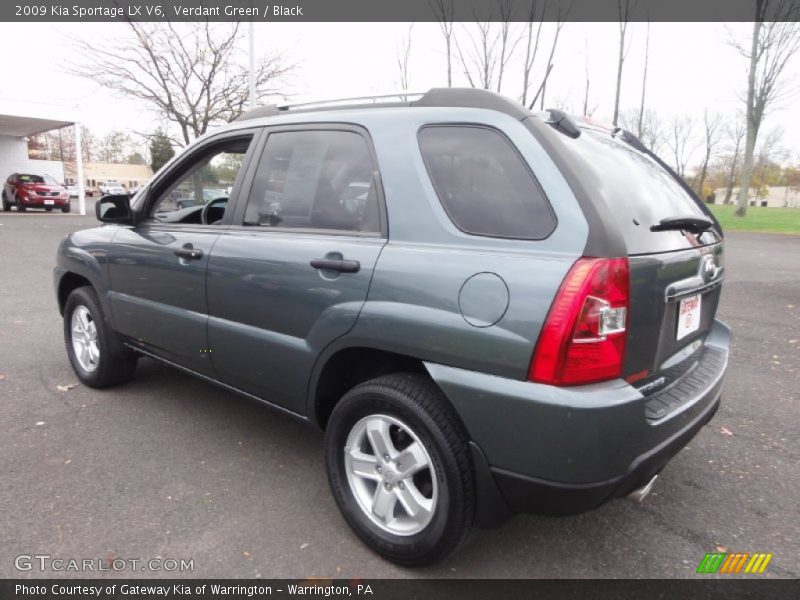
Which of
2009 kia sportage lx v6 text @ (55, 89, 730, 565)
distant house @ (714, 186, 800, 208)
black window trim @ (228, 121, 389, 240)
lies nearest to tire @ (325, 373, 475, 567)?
2009 kia sportage lx v6 text @ (55, 89, 730, 565)

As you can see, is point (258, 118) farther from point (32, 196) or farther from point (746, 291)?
point (32, 196)

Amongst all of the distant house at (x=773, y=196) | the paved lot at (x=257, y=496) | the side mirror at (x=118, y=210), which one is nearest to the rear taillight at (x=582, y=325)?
the paved lot at (x=257, y=496)

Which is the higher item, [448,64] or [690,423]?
[448,64]

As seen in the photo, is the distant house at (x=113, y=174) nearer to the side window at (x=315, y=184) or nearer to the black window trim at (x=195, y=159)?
the black window trim at (x=195, y=159)

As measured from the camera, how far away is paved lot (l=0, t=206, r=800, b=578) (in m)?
2.27

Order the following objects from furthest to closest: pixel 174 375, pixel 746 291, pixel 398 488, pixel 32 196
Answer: pixel 32 196 → pixel 746 291 → pixel 174 375 → pixel 398 488

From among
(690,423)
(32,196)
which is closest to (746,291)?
(690,423)

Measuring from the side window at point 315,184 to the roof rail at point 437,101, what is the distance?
174 millimetres

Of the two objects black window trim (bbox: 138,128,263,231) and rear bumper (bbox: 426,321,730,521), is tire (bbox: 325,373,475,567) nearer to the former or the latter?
rear bumper (bbox: 426,321,730,521)

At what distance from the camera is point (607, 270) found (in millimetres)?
1774

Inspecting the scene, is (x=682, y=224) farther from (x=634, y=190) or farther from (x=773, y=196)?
(x=773, y=196)

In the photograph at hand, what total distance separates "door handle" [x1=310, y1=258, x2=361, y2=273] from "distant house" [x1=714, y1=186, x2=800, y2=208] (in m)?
97.9

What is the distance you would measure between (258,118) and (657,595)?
2.98 meters

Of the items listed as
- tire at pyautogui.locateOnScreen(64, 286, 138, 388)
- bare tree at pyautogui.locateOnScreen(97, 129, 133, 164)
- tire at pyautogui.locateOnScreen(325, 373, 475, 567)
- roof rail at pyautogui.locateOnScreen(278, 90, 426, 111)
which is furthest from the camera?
bare tree at pyautogui.locateOnScreen(97, 129, 133, 164)
